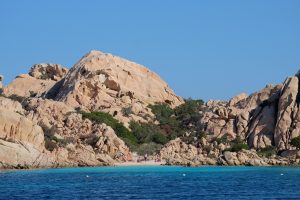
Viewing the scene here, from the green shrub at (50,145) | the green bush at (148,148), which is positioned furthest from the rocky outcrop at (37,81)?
the green shrub at (50,145)

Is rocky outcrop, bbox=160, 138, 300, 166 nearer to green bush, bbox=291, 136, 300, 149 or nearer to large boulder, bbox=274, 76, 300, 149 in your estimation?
green bush, bbox=291, 136, 300, 149

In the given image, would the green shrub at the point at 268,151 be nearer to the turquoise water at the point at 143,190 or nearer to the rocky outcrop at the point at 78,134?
the rocky outcrop at the point at 78,134

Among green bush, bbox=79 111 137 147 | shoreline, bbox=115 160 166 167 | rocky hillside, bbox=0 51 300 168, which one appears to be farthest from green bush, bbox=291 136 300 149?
green bush, bbox=79 111 137 147

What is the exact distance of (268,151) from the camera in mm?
85312

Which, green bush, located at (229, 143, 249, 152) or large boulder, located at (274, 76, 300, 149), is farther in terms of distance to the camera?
green bush, located at (229, 143, 249, 152)

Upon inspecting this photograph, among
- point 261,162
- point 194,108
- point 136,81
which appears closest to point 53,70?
point 136,81

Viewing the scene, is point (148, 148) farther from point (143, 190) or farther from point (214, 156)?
point (143, 190)

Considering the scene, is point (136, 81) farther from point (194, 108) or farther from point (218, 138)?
point (218, 138)

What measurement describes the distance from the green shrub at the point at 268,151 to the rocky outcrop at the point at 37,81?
49483 mm

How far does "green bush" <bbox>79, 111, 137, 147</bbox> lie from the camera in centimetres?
9450

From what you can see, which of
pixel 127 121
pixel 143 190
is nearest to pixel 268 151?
pixel 127 121

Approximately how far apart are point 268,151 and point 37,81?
57.1 metres

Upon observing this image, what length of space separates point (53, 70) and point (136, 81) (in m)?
19.8

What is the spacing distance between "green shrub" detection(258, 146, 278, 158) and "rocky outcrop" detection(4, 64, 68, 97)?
49.5 meters
